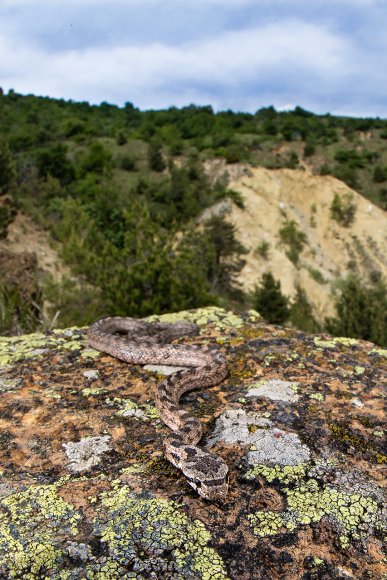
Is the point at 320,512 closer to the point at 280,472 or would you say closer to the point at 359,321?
the point at 280,472

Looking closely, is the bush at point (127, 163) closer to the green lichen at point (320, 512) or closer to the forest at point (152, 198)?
the forest at point (152, 198)

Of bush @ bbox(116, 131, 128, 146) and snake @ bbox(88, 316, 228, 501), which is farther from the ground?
bush @ bbox(116, 131, 128, 146)

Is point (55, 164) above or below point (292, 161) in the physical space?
below

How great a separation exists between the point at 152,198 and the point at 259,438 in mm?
50066

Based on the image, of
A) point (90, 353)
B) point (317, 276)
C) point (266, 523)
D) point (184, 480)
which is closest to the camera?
point (266, 523)

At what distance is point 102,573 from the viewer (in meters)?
2.41

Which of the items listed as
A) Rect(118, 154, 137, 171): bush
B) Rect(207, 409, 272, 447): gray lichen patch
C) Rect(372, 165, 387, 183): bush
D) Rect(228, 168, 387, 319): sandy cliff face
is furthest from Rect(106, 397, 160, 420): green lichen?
Rect(372, 165, 387, 183): bush

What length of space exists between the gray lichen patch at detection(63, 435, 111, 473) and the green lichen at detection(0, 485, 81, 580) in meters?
0.29

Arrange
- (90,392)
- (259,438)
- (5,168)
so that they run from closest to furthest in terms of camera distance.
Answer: (259,438) < (90,392) < (5,168)

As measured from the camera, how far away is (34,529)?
2.68 metres

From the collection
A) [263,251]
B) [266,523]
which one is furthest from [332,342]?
[263,251]

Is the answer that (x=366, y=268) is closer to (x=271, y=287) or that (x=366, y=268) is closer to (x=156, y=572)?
(x=271, y=287)

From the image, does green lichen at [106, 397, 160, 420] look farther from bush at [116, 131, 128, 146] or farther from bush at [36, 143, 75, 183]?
bush at [116, 131, 128, 146]

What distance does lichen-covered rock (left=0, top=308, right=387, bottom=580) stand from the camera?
8.38ft
